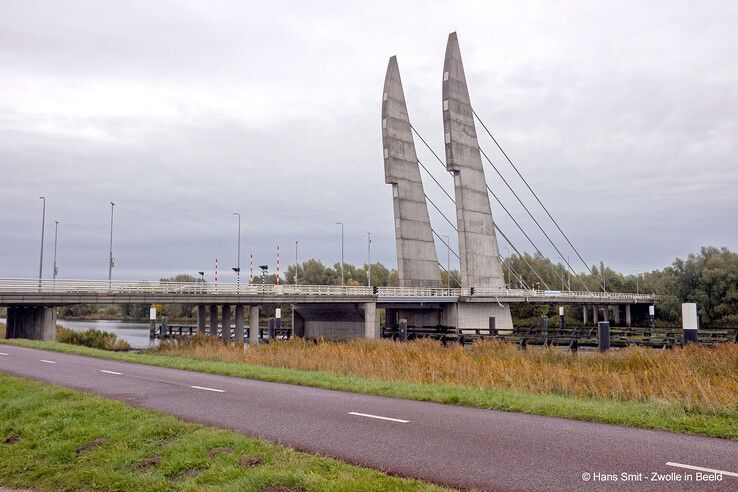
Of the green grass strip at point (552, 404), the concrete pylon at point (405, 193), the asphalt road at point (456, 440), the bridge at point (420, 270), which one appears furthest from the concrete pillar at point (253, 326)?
the asphalt road at point (456, 440)

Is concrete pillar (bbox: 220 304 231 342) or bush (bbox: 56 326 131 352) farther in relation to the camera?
concrete pillar (bbox: 220 304 231 342)

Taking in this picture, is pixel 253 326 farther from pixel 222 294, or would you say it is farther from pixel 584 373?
pixel 584 373

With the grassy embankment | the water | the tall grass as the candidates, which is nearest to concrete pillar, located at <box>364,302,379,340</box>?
the water

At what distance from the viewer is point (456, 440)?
9484 mm

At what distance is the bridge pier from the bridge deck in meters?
1.58

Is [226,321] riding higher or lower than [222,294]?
lower

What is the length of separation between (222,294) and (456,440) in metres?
42.2

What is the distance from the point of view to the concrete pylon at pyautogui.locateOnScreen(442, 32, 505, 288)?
6112 cm

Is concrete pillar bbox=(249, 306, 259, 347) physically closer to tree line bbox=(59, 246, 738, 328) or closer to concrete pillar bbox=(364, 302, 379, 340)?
concrete pillar bbox=(364, 302, 379, 340)

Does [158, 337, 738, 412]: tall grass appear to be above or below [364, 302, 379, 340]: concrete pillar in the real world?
below

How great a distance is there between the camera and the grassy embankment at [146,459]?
730 cm

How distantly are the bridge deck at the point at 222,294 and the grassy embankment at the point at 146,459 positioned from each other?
29754 mm

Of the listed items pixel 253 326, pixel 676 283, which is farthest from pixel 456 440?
pixel 676 283

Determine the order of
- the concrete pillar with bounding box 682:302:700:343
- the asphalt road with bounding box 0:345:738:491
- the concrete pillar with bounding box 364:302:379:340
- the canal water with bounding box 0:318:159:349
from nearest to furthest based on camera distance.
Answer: the asphalt road with bounding box 0:345:738:491 → the concrete pillar with bounding box 682:302:700:343 → the concrete pillar with bounding box 364:302:379:340 → the canal water with bounding box 0:318:159:349
